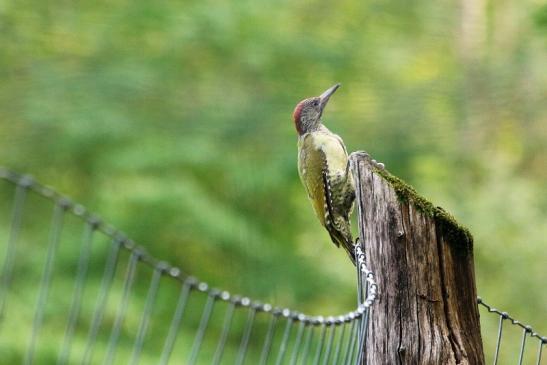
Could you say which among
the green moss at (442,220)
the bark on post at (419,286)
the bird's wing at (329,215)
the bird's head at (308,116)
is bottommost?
the bark on post at (419,286)

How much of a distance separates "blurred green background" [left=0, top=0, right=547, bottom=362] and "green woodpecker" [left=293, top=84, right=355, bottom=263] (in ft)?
15.6

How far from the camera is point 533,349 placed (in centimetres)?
1151

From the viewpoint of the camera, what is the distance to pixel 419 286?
9.21ft

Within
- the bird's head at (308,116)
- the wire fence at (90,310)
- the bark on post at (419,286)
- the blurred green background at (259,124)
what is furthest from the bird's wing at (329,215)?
the blurred green background at (259,124)

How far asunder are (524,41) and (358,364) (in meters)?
9.53

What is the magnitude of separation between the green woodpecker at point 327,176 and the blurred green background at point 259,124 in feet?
15.6

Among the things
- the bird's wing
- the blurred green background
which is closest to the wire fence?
the blurred green background

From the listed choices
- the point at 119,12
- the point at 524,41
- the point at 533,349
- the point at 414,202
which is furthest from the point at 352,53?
the point at 414,202

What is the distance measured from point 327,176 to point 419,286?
2362 mm

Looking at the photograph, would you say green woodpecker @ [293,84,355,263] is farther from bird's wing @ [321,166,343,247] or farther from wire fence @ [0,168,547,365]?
wire fence @ [0,168,547,365]

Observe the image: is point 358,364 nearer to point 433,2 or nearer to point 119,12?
point 119,12

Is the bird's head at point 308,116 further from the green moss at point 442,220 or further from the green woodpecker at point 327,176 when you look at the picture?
the green moss at point 442,220

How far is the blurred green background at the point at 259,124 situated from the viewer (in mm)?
10961

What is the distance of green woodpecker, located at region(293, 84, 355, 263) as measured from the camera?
4902 millimetres
